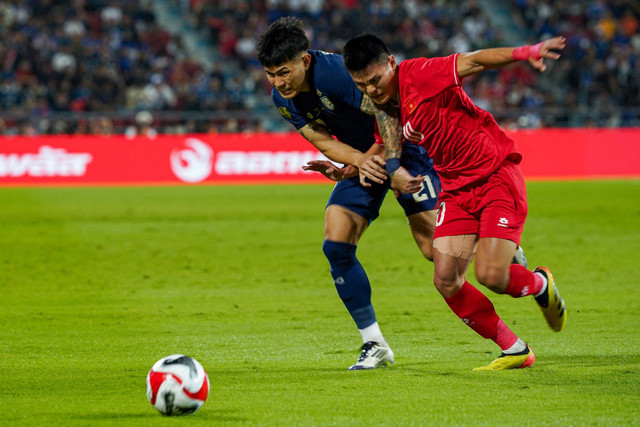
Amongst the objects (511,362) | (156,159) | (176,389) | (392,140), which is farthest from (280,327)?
(156,159)

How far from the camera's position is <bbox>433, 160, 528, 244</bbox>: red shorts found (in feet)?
19.7

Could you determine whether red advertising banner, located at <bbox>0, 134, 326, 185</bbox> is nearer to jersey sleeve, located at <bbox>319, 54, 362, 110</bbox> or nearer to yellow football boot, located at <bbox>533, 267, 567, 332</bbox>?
jersey sleeve, located at <bbox>319, 54, 362, 110</bbox>

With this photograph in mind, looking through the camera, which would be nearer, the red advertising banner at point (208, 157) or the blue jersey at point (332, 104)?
the blue jersey at point (332, 104)

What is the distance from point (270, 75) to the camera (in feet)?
21.0

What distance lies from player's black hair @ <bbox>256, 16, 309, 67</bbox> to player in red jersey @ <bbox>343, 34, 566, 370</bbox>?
0.52m

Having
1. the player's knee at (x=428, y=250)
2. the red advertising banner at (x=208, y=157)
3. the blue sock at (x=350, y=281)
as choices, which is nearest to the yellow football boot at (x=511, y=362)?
the blue sock at (x=350, y=281)

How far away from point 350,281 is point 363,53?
5.44 feet

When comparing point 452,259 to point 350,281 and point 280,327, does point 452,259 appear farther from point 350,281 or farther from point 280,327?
point 280,327

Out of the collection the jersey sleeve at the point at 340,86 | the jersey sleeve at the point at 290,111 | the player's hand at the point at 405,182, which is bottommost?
the player's hand at the point at 405,182

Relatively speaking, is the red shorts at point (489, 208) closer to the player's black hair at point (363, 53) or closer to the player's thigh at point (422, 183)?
the player's thigh at point (422, 183)

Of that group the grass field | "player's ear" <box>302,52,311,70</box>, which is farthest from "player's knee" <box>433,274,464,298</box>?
"player's ear" <box>302,52,311,70</box>

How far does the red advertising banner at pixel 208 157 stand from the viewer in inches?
946

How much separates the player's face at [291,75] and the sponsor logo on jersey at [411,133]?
82 cm

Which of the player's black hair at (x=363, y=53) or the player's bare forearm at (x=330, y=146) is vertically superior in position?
the player's black hair at (x=363, y=53)
